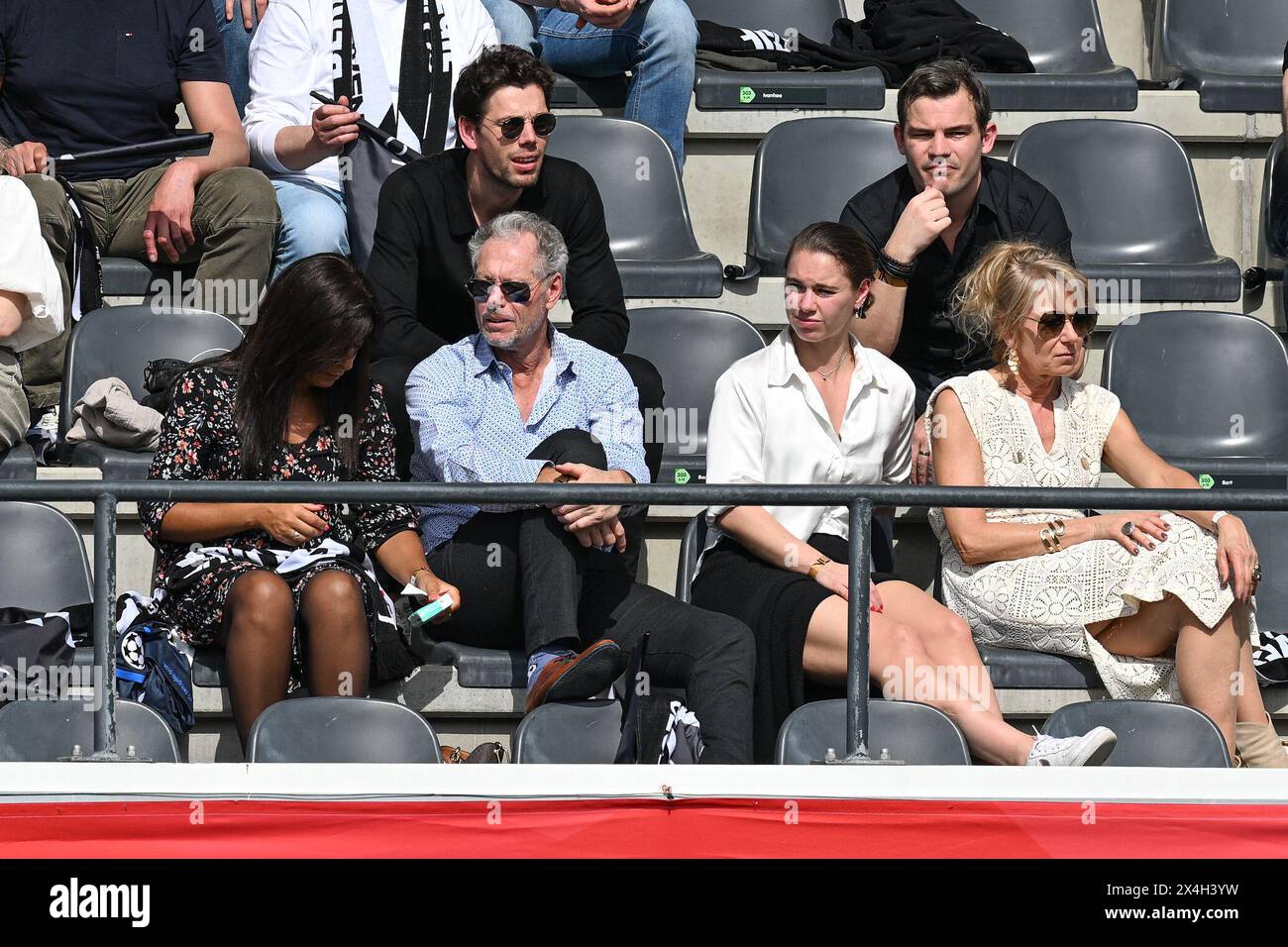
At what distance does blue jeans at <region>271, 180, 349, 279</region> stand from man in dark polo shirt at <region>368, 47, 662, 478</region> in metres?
0.35

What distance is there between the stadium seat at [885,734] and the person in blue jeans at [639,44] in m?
2.35

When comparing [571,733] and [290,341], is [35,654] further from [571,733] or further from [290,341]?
[571,733]

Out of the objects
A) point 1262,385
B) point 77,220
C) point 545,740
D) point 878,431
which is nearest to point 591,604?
point 545,740

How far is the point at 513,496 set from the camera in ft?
9.91

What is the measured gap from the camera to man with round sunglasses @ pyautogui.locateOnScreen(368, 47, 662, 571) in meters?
4.29

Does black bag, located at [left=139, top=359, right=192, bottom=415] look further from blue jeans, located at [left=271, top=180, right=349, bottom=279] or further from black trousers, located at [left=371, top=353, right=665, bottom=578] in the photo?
blue jeans, located at [left=271, top=180, right=349, bottom=279]

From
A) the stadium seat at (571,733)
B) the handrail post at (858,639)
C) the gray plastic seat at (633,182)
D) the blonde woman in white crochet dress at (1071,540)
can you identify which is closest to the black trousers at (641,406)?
the stadium seat at (571,733)

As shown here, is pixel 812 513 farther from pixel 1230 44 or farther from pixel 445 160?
pixel 1230 44

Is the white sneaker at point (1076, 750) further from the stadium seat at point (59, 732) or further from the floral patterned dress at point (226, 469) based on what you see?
the stadium seat at point (59, 732)

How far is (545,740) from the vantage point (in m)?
3.37

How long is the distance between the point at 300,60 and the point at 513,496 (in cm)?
235

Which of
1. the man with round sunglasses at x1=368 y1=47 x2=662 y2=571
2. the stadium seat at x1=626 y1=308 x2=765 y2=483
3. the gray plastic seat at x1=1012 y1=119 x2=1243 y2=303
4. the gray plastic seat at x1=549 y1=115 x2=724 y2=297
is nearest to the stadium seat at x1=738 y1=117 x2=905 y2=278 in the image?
the gray plastic seat at x1=549 y1=115 x2=724 y2=297
